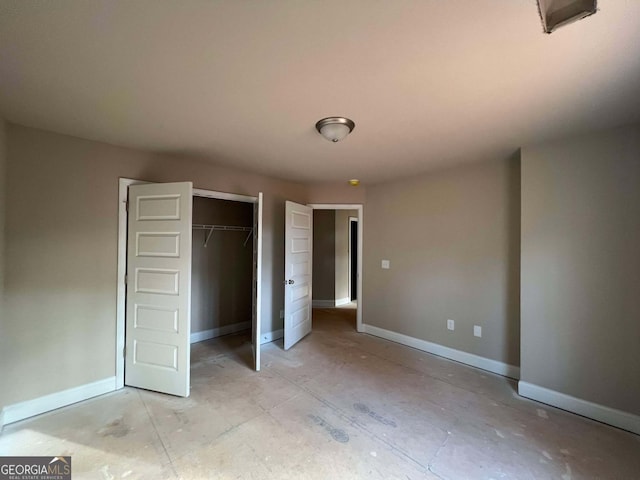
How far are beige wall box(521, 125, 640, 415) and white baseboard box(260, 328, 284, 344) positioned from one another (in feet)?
9.55

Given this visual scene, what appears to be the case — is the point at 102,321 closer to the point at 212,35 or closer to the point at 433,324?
the point at 212,35

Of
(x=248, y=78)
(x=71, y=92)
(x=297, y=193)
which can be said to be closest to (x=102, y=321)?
(x=71, y=92)

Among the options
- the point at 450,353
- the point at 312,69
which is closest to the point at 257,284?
the point at 312,69

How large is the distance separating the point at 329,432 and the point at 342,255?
450cm

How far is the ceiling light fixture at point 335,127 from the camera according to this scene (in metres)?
2.04

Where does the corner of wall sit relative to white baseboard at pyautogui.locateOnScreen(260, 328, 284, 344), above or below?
above

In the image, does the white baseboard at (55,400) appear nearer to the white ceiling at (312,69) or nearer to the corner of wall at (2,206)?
the corner of wall at (2,206)

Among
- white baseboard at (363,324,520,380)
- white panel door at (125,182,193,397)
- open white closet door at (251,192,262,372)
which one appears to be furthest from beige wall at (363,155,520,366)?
white panel door at (125,182,193,397)

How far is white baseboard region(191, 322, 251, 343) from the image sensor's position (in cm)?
394

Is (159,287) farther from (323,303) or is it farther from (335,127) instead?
(323,303)

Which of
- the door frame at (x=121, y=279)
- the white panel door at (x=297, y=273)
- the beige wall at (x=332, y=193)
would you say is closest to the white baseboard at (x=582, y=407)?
the white panel door at (x=297, y=273)

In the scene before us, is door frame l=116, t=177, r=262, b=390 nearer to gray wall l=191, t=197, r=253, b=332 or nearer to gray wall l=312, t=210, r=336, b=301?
gray wall l=191, t=197, r=253, b=332

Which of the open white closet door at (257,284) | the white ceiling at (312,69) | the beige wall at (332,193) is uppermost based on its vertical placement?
the white ceiling at (312,69)

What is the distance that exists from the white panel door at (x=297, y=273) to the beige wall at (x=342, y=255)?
219 centimetres
